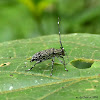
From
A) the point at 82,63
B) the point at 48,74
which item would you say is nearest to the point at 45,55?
the point at 48,74

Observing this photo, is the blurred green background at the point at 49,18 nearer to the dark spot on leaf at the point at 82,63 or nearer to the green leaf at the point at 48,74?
the green leaf at the point at 48,74

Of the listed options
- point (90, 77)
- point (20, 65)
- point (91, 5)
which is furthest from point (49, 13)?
point (90, 77)

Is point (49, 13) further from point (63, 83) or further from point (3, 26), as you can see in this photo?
point (63, 83)

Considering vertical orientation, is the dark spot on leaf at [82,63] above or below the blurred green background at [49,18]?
below

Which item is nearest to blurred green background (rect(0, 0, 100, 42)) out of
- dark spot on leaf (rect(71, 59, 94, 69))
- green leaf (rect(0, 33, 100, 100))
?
green leaf (rect(0, 33, 100, 100))

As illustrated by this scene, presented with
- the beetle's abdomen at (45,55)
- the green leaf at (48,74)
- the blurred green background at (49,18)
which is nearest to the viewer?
the green leaf at (48,74)

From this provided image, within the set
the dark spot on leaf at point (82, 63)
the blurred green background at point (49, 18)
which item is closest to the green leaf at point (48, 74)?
the dark spot on leaf at point (82, 63)

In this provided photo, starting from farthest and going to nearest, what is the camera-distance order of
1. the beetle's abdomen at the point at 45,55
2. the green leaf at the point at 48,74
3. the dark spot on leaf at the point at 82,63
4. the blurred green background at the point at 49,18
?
the blurred green background at the point at 49,18 < the beetle's abdomen at the point at 45,55 < the dark spot on leaf at the point at 82,63 < the green leaf at the point at 48,74
